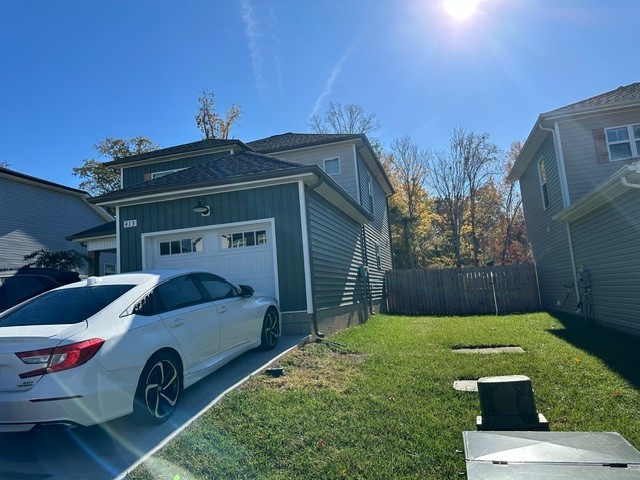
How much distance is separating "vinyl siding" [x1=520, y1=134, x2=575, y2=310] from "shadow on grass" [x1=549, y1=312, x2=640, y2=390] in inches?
103

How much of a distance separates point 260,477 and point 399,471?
981 millimetres

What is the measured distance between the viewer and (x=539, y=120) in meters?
11.6

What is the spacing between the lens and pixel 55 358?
309cm

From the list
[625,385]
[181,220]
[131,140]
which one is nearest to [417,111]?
[181,220]

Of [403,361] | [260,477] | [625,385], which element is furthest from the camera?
[403,361]

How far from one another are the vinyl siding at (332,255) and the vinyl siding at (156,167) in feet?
19.9

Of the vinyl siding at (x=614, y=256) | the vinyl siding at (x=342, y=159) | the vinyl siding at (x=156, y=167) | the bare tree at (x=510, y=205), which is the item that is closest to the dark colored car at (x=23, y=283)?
the vinyl siding at (x=156, y=167)

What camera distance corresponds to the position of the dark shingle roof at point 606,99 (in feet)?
36.1

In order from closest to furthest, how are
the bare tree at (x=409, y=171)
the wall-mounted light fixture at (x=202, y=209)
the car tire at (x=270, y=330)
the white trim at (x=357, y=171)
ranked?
1. the car tire at (x=270, y=330)
2. the wall-mounted light fixture at (x=202, y=209)
3. the white trim at (x=357, y=171)
4. the bare tree at (x=409, y=171)

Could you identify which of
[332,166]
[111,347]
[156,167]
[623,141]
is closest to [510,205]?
[623,141]

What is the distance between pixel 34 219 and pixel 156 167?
272 inches

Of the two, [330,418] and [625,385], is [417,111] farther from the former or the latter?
[330,418]

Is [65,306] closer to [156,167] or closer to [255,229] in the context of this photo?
[255,229]

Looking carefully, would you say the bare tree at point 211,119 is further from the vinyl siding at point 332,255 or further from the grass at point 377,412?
the grass at point 377,412
